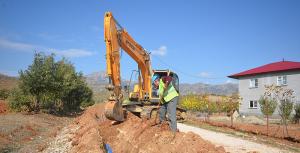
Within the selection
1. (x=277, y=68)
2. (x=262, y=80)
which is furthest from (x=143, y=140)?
(x=262, y=80)

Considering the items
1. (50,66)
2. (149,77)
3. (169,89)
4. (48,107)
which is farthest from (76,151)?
(48,107)

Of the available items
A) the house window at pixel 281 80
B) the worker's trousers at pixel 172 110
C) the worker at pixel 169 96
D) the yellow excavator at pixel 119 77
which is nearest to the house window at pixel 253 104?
the house window at pixel 281 80

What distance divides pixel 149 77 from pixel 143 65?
3.13 ft

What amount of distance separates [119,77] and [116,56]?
2.99 feet

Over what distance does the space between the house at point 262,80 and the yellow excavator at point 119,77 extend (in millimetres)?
17033

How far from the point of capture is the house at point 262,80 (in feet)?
117

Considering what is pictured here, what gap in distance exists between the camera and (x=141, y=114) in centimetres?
1900

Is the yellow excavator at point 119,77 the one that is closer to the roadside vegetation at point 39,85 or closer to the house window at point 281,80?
the roadside vegetation at point 39,85

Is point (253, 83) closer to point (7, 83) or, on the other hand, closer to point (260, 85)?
point (260, 85)

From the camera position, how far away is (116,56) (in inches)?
578

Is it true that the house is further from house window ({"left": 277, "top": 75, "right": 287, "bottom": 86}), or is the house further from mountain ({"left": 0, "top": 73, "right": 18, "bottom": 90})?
mountain ({"left": 0, "top": 73, "right": 18, "bottom": 90})

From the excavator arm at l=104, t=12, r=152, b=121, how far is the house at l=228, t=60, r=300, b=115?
21532 millimetres

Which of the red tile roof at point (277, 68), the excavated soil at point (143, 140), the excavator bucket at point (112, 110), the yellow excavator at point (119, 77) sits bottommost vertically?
the excavated soil at point (143, 140)

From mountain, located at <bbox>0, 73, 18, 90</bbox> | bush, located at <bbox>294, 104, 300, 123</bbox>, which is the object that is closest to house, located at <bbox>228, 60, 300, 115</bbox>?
bush, located at <bbox>294, 104, 300, 123</bbox>
